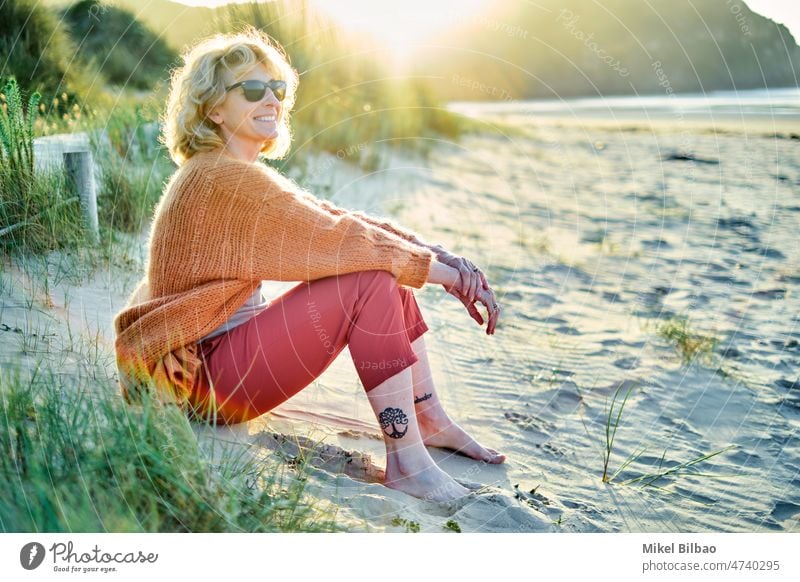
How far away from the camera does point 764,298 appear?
456 cm

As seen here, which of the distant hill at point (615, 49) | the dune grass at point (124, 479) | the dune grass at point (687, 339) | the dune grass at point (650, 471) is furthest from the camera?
the distant hill at point (615, 49)

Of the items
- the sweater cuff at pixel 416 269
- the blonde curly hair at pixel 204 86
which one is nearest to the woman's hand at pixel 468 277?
the sweater cuff at pixel 416 269

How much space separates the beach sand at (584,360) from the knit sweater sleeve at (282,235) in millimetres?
497

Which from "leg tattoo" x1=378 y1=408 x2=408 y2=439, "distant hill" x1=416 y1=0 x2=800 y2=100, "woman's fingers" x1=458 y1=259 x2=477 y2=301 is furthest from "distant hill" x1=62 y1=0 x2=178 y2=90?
"leg tattoo" x1=378 y1=408 x2=408 y2=439

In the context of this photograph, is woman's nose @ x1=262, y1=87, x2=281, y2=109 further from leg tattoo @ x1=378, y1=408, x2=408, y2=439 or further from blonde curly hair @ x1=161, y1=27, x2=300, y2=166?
leg tattoo @ x1=378, y1=408, x2=408, y2=439

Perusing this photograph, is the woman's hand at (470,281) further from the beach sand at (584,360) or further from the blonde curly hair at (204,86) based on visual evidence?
the blonde curly hair at (204,86)

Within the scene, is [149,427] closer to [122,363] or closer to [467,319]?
[122,363]

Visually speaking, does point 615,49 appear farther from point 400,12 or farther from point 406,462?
point 406,462

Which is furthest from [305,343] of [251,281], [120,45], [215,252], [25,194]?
[120,45]

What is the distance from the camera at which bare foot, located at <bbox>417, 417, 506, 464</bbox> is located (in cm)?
285

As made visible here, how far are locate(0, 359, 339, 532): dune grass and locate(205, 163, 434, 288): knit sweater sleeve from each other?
1.59 ft

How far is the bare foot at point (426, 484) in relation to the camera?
253 centimetres

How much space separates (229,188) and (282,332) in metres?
0.43

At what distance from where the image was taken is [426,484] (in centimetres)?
255
